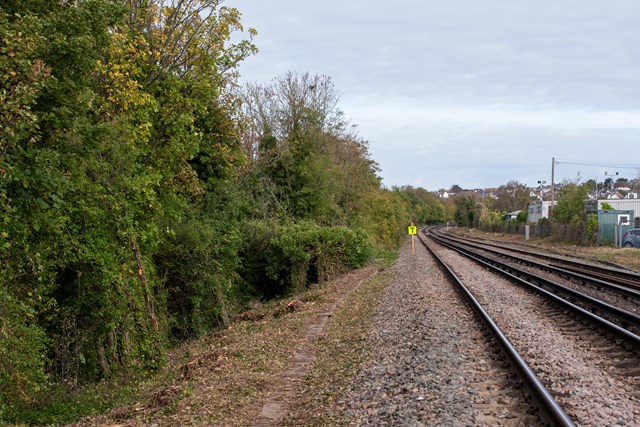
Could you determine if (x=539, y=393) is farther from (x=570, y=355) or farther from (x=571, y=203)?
(x=571, y=203)

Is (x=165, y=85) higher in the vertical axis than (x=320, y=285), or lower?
higher

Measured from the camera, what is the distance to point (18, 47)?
7.73 m

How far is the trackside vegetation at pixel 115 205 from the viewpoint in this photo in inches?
341

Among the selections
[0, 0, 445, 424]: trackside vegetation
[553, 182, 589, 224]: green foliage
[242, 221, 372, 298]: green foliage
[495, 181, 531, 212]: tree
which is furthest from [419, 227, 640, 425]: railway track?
[495, 181, 531, 212]: tree

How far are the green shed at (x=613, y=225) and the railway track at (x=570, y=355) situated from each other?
32126 millimetres

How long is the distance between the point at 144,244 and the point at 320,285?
11727 mm

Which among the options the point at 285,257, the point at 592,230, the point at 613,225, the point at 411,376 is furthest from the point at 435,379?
the point at 613,225

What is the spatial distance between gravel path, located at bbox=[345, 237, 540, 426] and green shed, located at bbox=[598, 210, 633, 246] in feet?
119

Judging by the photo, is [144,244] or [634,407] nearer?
[634,407]

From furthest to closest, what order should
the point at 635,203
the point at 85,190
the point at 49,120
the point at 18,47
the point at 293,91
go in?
the point at 635,203
the point at 293,91
the point at 85,190
the point at 49,120
the point at 18,47

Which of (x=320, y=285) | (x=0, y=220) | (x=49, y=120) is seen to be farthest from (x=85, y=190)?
(x=320, y=285)

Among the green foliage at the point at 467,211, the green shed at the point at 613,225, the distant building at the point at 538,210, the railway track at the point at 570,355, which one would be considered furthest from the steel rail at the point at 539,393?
the green foliage at the point at 467,211

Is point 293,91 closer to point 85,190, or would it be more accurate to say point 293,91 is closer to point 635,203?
point 85,190

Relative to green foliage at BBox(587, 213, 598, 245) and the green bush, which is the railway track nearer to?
the green bush
